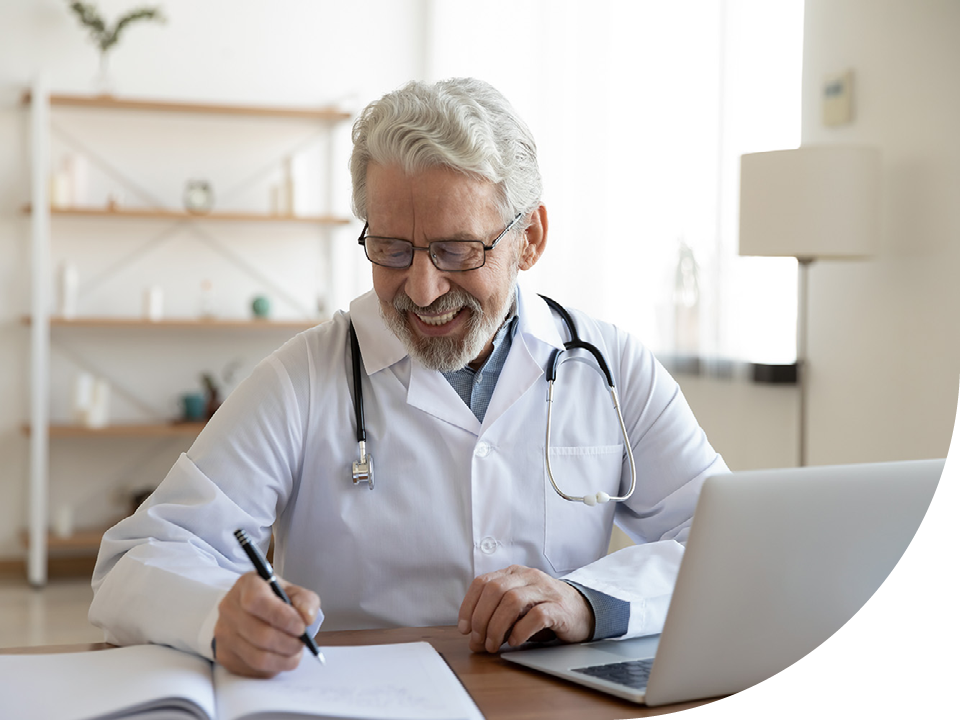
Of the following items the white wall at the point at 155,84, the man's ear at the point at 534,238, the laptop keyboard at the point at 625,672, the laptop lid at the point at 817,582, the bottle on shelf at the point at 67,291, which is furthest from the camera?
the white wall at the point at 155,84

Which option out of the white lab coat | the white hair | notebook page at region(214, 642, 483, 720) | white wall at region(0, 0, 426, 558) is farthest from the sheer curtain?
notebook page at region(214, 642, 483, 720)

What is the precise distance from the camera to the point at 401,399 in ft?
4.89

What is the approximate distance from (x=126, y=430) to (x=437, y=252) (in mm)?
3120

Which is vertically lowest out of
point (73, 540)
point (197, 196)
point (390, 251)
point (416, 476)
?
point (73, 540)

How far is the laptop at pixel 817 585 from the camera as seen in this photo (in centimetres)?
84

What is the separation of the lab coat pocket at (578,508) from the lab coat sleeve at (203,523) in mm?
385

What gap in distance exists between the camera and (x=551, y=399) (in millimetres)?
1489

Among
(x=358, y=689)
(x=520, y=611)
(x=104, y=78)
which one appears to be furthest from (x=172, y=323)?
(x=358, y=689)

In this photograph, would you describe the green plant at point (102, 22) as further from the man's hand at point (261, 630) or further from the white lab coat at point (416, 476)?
the man's hand at point (261, 630)

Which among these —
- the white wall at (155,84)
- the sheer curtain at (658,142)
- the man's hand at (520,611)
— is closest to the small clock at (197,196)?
the white wall at (155,84)

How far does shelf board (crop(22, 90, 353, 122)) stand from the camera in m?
4.13

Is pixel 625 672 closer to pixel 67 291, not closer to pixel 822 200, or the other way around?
pixel 822 200

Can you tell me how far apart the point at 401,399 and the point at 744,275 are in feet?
5.91

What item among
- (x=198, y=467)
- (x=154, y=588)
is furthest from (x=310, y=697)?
(x=198, y=467)
